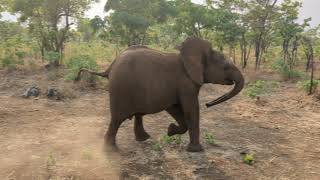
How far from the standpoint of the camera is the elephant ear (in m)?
7.44

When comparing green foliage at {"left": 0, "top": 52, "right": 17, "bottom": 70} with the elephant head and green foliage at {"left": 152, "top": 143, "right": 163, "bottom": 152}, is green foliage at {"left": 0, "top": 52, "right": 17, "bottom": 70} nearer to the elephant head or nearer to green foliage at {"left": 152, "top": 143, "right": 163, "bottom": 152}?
green foliage at {"left": 152, "top": 143, "right": 163, "bottom": 152}

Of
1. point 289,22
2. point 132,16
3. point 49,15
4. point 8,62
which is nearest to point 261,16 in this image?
point 289,22

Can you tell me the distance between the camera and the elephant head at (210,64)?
299 inches

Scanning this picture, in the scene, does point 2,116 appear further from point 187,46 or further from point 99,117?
point 187,46

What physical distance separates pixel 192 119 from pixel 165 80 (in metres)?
0.92

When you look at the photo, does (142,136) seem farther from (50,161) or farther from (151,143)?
(50,161)

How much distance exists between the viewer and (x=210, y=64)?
7.80 m

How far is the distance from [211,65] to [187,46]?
2.04 ft

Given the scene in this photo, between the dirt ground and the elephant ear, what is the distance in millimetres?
1526

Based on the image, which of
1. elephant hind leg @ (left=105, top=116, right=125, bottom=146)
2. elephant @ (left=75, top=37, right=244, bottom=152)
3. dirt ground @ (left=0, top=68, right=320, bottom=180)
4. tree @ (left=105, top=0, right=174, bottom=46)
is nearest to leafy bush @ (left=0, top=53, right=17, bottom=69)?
dirt ground @ (left=0, top=68, right=320, bottom=180)

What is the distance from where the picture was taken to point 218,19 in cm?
2319

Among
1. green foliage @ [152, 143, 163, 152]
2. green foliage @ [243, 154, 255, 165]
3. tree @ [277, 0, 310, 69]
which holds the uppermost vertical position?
tree @ [277, 0, 310, 69]

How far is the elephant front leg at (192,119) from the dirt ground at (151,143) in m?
0.16

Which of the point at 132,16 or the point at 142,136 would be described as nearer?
the point at 142,136
